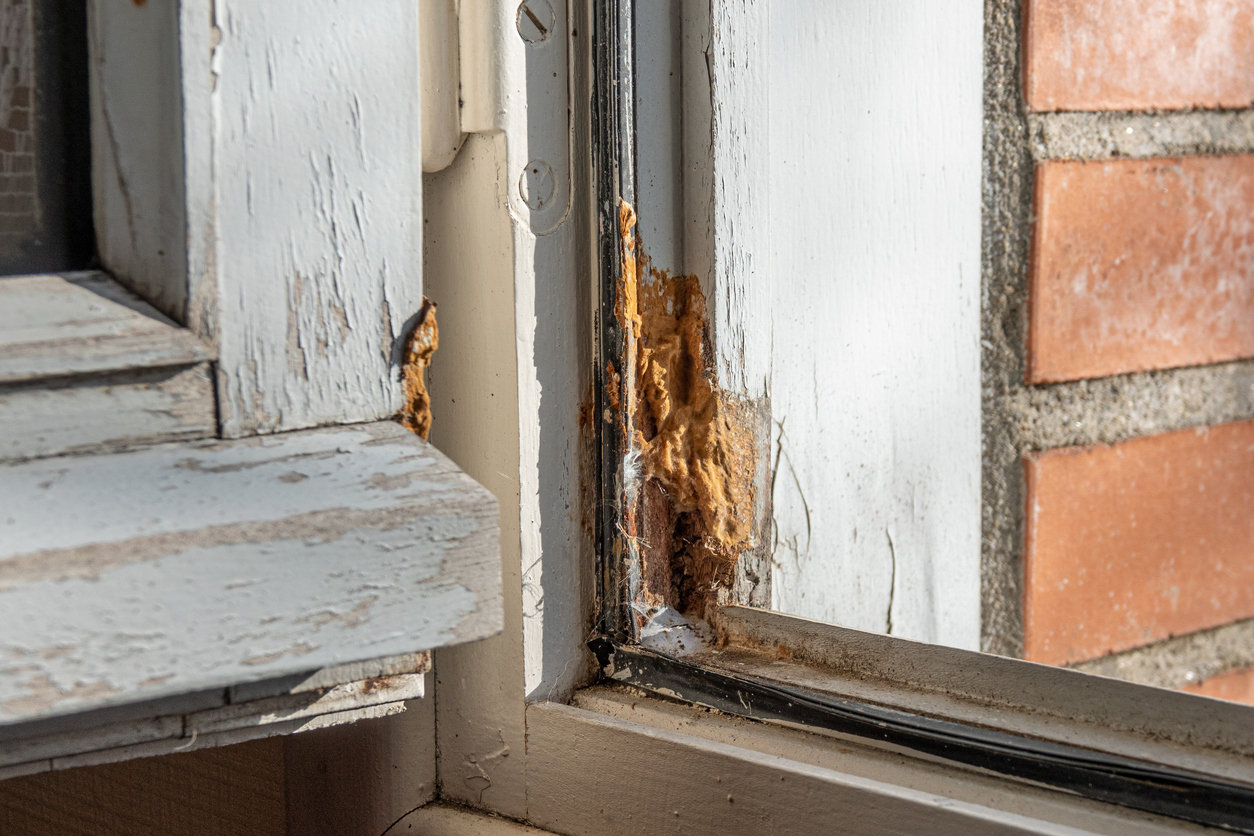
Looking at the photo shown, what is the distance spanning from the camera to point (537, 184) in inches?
23.2

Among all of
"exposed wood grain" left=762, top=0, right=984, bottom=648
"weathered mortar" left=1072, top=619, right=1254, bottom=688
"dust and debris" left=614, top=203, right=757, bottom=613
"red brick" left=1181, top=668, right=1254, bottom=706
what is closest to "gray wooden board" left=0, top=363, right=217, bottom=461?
"dust and debris" left=614, top=203, right=757, bottom=613

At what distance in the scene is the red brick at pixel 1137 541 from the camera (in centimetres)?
90

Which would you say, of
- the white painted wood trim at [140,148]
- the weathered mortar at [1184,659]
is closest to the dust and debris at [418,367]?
the white painted wood trim at [140,148]

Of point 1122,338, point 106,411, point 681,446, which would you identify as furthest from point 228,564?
point 1122,338

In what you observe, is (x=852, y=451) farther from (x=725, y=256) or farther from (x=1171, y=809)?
(x=1171, y=809)

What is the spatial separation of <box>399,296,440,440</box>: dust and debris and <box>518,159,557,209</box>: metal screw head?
9cm

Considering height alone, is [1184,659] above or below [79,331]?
below

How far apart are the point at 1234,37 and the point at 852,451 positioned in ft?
2.14

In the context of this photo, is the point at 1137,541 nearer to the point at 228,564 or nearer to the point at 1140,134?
the point at 1140,134

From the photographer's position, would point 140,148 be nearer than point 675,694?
Yes

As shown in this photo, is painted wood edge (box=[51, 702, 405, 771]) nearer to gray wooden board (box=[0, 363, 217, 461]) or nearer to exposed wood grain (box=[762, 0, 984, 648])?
gray wooden board (box=[0, 363, 217, 461])

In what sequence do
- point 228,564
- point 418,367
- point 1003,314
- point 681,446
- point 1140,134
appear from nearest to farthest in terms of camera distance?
point 228,564, point 418,367, point 681,446, point 1003,314, point 1140,134

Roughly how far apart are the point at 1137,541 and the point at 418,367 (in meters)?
0.74

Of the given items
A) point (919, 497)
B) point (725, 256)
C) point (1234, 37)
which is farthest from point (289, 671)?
point (1234, 37)
